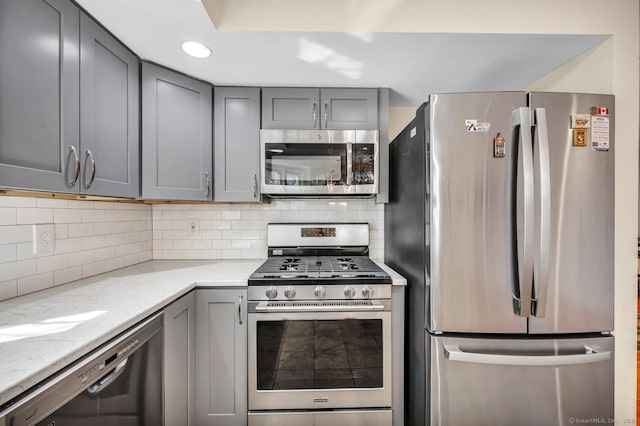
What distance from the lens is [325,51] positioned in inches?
60.0

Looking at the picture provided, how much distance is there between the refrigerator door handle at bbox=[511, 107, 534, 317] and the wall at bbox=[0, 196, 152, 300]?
85.7 inches

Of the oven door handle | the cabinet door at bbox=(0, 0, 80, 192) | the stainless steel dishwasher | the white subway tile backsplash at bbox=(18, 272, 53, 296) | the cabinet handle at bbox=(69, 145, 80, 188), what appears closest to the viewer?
the stainless steel dishwasher

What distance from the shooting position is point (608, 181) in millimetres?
1257

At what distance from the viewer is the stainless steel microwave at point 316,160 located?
1.87 meters

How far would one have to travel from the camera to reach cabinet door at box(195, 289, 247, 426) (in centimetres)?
157

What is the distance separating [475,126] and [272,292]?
130 cm

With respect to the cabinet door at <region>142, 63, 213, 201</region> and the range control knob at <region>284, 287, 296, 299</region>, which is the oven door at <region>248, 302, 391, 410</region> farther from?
the cabinet door at <region>142, 63, 213, 201</region>

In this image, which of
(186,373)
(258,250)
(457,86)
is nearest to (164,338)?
(186,373)

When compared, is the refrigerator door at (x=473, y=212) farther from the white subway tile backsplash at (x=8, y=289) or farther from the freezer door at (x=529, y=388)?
the white subway tile backsplash at (x=8, y=289)

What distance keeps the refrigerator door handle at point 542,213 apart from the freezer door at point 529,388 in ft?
0.85

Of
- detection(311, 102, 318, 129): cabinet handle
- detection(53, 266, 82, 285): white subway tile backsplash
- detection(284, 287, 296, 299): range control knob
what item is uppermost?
detection(311, 102, 318, 129): cabinet handle

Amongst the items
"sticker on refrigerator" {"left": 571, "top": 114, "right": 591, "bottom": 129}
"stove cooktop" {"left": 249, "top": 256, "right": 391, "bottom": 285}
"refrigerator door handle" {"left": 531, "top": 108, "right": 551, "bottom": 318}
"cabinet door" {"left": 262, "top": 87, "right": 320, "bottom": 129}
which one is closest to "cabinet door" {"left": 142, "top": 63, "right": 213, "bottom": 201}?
"cabinet door" {"left": 262, "top": 87, "right": 320, "bottom": 129}

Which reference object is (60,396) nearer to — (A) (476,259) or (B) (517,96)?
(A) (476,259)

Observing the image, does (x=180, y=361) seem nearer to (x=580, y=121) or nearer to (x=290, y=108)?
(x=290, y=108)
